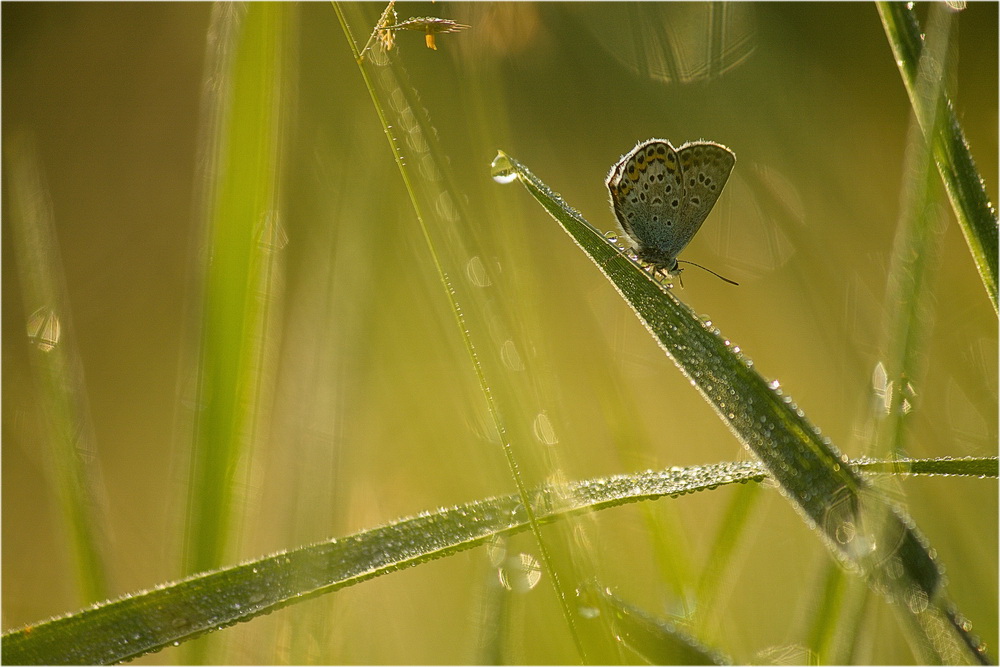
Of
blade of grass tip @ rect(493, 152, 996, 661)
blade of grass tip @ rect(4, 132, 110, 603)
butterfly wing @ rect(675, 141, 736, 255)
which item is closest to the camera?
blade of grass tip @ rect(493, 152, 996, 661)

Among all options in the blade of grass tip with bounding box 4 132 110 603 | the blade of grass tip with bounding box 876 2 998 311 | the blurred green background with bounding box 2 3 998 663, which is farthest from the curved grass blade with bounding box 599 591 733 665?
the blade of grass tip with bounding box 4 132 110 603

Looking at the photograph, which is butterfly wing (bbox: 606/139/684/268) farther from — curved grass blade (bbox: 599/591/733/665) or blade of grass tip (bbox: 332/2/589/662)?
curved grass blade (bbox: 599/591/733/665)

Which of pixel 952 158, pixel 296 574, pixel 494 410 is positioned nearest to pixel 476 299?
pixel 494 410

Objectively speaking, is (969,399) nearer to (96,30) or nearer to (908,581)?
(908,581)

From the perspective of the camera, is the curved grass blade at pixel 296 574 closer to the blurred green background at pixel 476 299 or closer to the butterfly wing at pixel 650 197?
the blurred green background at pixel 476 299

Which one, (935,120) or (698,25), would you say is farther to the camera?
(698,25)

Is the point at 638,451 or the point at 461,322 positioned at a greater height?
the point at 461,322

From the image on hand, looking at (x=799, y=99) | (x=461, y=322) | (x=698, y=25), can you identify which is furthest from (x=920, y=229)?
(x=799, y=99)
